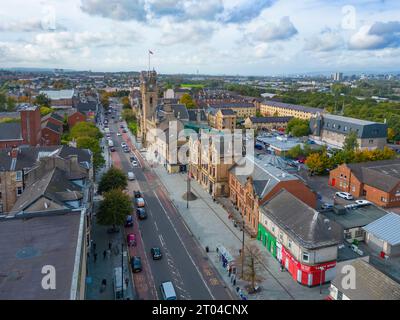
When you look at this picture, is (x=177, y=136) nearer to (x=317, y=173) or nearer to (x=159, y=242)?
(x=317, y=173)

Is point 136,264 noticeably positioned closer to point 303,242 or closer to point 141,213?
point 141,213

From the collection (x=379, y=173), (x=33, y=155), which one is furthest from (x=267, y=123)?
(x=33, y=155)

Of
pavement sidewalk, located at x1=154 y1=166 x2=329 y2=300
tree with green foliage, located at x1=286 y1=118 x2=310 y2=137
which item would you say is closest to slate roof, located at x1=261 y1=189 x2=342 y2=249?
pavement sidewalk, located at x1=154 y1=166 x2=329 y2=300

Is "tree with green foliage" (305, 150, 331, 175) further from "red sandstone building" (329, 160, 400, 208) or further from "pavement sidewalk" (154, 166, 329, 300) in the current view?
"pavement sidewalk" (154, 166, 329, 300)

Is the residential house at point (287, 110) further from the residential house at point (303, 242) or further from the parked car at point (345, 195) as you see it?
the residential house at point (303, 242)

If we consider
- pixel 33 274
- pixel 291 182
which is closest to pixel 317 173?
pixel 291 182

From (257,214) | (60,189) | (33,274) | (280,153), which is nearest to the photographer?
(33,274)

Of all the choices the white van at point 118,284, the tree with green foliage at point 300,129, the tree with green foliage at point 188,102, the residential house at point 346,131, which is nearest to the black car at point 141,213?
the white van at point 118,284
